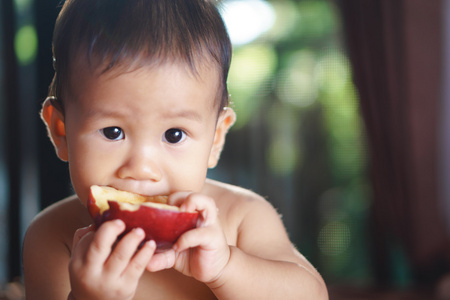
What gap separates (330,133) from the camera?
11.6 ft

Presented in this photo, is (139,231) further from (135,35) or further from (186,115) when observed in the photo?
(135,35)

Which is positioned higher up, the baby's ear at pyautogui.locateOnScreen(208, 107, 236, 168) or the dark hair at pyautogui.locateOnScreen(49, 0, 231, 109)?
the dark hair at pyautogui.locateOnScreen(49, 0, 231, 109)

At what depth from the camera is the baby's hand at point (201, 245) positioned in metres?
0.71

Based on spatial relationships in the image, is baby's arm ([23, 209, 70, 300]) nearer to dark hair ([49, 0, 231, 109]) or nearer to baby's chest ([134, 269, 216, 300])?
baby's chest ([134, 269, 216, 300])

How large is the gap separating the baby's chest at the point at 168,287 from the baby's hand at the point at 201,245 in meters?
0.20

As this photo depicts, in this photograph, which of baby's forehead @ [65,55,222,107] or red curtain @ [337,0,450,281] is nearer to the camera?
baby's forehead @ [65,55,222,107]

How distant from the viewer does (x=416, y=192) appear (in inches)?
127

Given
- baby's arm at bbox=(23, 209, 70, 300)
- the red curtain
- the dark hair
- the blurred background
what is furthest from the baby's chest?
the red curtain

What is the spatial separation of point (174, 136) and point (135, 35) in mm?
184

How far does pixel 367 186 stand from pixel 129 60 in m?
3.01

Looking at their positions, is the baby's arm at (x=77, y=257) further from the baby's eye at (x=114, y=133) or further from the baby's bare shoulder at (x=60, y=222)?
the baby's eye at (x=114, y=133)

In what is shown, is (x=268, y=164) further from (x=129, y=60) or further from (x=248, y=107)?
(x=129, y=60)

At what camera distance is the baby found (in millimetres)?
691

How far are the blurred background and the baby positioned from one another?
2.38m
